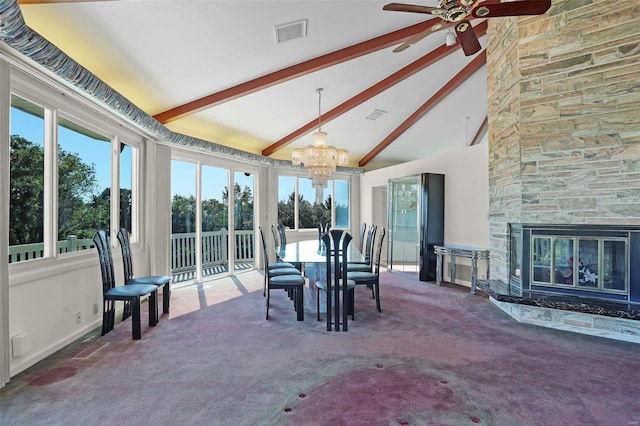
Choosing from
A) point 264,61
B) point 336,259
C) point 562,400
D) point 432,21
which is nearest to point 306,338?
point 336,259

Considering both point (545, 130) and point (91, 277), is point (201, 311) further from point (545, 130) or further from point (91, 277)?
point (545, 130)

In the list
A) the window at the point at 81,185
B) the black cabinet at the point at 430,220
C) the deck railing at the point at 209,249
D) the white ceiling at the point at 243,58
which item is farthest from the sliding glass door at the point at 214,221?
the black cabinet at the point at 430,220

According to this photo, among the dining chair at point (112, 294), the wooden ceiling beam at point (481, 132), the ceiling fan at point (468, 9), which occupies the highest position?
the wooden ceiling beam at point (481, 132)

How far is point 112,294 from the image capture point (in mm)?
3111

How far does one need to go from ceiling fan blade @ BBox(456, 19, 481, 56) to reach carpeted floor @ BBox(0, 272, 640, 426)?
8.70 feet

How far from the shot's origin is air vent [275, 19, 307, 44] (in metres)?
3.32

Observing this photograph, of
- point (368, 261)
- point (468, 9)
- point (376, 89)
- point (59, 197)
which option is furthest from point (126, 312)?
point (376, 89)

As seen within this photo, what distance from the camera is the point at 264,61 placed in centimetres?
389

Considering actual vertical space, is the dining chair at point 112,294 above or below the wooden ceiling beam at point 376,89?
below

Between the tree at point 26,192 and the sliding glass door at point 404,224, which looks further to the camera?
the sliding glass door at point 404,224

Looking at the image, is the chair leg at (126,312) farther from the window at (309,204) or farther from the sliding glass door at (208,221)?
the window at (309,204)

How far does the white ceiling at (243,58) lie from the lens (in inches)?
111


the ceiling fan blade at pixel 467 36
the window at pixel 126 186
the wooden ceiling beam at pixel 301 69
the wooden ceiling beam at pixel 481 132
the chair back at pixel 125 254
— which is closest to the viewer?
the ceiling fan blade at pixel 467 36

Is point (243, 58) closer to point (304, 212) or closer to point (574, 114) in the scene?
point (574, 114)
